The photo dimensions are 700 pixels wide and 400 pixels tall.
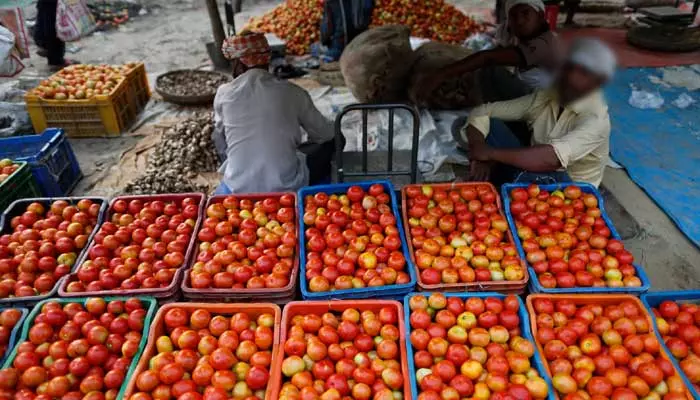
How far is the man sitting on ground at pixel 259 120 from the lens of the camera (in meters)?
3.35

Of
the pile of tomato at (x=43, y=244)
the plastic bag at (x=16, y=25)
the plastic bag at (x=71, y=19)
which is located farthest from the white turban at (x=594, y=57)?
the plastic bag at (x=71, y=19)

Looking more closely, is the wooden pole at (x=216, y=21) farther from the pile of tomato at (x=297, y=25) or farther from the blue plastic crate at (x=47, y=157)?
the blue plastic crate at (x=47, y=157)

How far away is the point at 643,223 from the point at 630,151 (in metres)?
1.20

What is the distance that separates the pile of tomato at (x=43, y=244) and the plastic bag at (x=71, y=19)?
358 cm

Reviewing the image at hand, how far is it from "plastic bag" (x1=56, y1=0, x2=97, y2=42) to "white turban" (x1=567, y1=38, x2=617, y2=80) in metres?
5.65

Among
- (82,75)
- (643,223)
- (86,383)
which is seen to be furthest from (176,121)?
(643,223)

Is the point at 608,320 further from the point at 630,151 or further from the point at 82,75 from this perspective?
the point at 82,75

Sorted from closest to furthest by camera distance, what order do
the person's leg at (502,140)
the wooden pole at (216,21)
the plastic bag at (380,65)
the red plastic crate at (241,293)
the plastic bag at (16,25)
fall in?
the red plastic crate at (241,293), the person's leg at (502,140), the plastic bag at (16,25), the plastic bag at (380,65), the wooden pole at (216,21)

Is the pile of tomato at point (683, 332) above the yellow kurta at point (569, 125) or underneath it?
underneath

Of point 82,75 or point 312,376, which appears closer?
point 312,376

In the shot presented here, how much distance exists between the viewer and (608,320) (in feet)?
7.06

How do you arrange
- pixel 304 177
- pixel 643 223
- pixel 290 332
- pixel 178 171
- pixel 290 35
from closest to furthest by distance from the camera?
pixel 290 332, pixel 304 177, pixel 643 223, pixel 178 171, pixel 290 35

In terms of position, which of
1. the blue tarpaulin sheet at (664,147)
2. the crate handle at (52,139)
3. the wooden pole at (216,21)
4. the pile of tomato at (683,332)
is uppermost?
the wooden pole at (216,21)

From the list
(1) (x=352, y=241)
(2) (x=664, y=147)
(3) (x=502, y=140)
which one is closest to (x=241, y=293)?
(1) (x=352, y=241)
